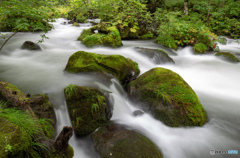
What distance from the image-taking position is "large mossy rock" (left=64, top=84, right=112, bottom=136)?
3102 mm

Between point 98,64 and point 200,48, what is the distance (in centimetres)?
731

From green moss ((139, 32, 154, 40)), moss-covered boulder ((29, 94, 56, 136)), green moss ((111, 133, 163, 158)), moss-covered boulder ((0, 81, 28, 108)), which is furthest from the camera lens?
green moss ((139, 32, 154, 40))

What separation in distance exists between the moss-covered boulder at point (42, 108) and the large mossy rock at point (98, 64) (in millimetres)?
1751

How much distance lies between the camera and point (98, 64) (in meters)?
4.75

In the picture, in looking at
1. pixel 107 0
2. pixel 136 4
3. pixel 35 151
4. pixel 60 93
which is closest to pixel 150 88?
pixel 60 93

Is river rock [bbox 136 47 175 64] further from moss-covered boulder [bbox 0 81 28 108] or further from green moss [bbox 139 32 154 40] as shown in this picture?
moss-covered boulder [bbox 0 81 28 108]

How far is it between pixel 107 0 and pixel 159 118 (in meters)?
10.6

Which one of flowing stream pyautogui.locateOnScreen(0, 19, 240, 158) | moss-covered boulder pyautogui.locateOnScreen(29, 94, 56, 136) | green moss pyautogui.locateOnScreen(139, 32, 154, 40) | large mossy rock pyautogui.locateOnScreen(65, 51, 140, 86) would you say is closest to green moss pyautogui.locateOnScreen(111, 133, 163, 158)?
flowing stream pyautogui.locateOnScreen(0, 19, 240, 158)

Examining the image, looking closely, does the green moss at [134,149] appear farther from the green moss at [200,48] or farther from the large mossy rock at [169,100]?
the green moss at [200,48]

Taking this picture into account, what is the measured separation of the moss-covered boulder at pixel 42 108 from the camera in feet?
9.27

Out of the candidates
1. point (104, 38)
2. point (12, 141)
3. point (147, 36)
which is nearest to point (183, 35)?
point (147, 36)

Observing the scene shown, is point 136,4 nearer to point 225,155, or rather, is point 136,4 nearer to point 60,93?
point 60,93

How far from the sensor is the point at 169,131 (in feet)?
11.1

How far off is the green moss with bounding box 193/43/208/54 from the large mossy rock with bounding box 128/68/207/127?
5.66 m
